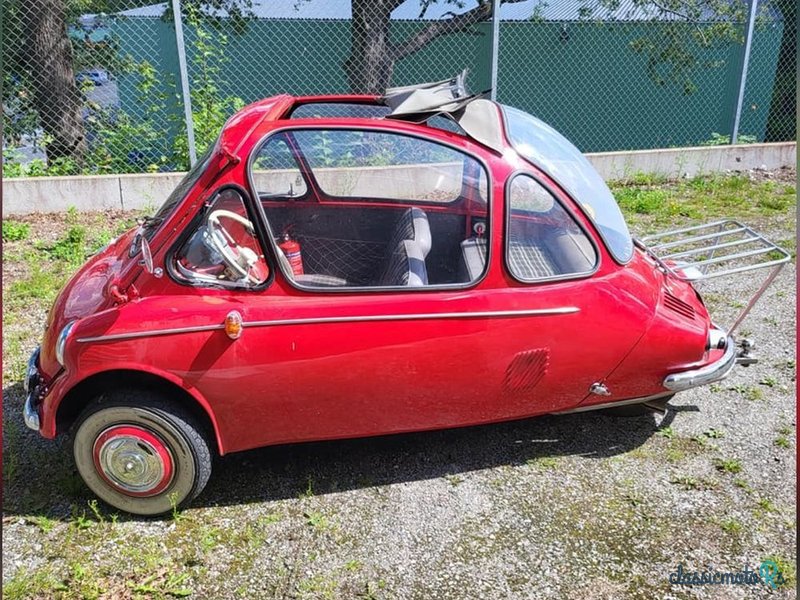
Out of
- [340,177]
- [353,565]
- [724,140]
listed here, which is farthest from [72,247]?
[724,140]

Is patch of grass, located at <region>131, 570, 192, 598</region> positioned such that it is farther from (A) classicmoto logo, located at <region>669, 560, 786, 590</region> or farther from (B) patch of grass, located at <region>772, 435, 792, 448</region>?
(B) patch of grass, located at <region>772, 435, 792, 448</region>

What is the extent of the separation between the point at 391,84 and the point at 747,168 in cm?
516

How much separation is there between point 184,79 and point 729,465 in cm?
633

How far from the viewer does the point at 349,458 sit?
3504 millimetres

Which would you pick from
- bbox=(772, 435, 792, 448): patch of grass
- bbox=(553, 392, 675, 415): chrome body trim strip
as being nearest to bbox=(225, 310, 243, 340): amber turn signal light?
bbox=(553, 392, 675, 415): chrome body trim strip

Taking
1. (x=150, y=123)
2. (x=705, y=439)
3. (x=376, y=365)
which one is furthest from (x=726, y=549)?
(x=150, y=123)

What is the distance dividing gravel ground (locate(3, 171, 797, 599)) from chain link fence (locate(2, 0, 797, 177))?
15.1 ft

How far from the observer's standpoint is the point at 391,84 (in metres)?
9.23

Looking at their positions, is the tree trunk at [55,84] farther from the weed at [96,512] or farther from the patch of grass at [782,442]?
the patch of grass at [782,442]

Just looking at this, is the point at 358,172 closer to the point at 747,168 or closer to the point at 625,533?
the point at 625,533

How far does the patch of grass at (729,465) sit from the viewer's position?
133 inches

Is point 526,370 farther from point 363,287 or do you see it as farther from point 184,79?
point 184,79

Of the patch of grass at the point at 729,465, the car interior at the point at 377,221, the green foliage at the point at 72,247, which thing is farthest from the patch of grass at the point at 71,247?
the patch of grass at the point at 729,465

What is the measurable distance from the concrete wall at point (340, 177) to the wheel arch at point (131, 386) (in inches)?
57.8
